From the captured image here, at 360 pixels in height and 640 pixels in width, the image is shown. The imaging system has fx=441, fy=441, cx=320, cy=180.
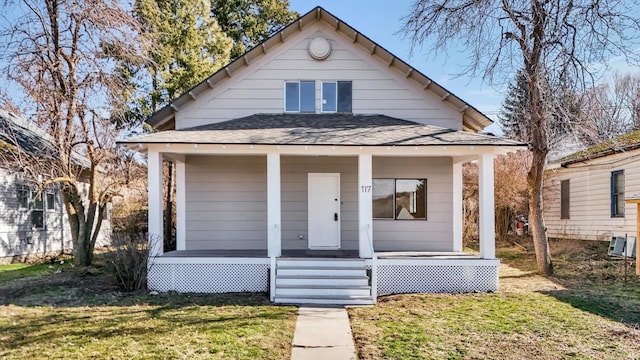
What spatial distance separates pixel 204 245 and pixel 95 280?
2643 mm

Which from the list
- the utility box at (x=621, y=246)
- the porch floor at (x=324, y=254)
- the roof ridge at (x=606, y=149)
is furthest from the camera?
the roof ridge at (x=606, y=149)

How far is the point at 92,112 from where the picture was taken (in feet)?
40.9

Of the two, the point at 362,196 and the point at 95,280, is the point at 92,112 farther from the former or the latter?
the point at 362,196

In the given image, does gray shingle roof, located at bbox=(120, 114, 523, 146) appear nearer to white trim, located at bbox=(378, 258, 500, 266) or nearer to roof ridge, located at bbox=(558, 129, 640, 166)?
white trim, located at bbox=(378, 258, 500, 266)

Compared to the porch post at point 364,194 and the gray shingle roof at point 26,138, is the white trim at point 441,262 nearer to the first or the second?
the porch post at point 364,194

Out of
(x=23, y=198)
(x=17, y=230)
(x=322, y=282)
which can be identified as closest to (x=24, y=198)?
(x=23, y=198)

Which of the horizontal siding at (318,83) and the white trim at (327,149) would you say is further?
the horizontal siding at (318,83)

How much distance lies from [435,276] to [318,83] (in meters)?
5.80

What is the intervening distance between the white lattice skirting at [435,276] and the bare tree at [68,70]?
8913 mm

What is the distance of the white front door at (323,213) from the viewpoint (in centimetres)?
1166

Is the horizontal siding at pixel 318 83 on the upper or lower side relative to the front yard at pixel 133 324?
upper

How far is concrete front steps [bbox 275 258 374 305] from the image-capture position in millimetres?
8578

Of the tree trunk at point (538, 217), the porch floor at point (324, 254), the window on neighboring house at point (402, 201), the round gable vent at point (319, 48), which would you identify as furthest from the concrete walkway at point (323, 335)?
the round gable vent at point (319, 48)

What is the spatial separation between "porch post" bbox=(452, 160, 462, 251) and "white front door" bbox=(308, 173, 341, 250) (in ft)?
10.1
